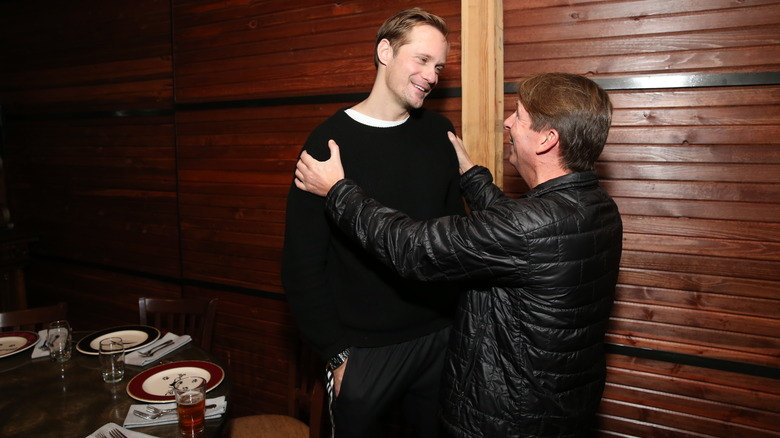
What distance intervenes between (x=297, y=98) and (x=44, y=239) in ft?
9.97

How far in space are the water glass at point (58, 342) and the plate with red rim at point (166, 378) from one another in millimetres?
413

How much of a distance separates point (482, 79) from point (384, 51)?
0.67 meters

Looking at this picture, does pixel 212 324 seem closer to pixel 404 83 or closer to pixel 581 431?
pixel 404 83

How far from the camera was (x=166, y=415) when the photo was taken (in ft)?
5.59

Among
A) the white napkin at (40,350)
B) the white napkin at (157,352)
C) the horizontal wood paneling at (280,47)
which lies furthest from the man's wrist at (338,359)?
the horizontal wood paneling at (280,47)

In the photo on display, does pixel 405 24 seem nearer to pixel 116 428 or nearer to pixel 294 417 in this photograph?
pixel 116 428

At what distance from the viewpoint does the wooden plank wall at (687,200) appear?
218 cm

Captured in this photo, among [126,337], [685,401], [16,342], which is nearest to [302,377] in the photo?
[126,337]

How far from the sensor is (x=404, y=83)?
6.15 ft

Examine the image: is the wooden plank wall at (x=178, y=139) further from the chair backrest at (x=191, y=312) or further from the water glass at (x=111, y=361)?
the water glass at (x=111, y=361)

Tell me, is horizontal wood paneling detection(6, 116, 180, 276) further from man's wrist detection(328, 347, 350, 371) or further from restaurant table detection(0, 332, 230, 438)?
man's wrist detection(328, 347, 350, 371)

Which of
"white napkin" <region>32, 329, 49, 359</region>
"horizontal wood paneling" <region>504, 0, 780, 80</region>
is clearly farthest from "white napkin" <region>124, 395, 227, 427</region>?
"horizontal wood paneling" <region>504, 0, 780, 80</region>

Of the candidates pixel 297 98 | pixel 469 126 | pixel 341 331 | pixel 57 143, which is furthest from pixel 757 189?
pixel 57 143

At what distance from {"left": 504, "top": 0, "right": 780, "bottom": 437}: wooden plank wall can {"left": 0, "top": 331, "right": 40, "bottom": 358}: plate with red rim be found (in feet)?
8.43
